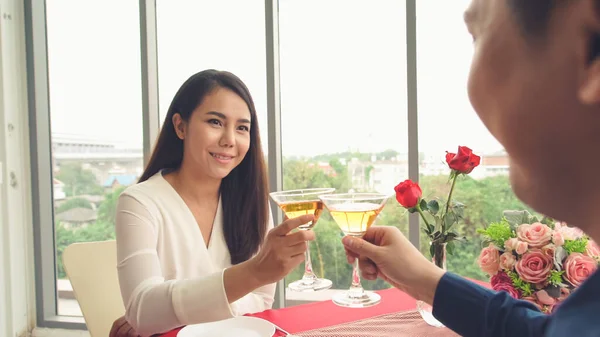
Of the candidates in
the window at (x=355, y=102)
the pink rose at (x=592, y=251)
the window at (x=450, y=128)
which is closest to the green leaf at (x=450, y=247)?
the pink rose at (x=592, y=251)

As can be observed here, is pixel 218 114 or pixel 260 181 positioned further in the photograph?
pixel 260 181

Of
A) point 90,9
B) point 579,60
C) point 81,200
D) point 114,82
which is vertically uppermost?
point 90,9

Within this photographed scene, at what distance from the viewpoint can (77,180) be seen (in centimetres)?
326

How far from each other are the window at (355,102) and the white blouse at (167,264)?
0.82 metres

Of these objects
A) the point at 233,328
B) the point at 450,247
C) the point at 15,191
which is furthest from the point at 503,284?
the point at 15,191

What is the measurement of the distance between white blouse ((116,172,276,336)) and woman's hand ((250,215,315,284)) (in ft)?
0.47

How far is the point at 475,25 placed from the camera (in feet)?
1.49

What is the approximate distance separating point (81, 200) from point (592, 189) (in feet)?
11.3

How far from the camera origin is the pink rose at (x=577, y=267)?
1120 mm

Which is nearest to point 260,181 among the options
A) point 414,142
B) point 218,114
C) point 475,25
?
point 218,114

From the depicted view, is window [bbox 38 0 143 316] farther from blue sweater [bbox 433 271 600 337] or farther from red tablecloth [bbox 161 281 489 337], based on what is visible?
blue sweater [bbox 433 271 600 337]

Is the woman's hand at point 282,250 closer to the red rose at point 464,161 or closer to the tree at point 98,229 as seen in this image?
the red rose at point 464,161

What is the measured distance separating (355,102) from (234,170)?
0.98m

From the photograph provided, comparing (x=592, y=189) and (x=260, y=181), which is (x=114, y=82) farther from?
(x=592, y=189)
